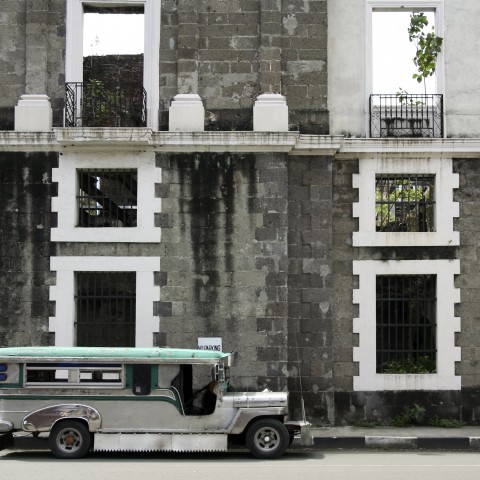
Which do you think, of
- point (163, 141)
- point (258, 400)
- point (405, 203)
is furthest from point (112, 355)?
point (405, 203)

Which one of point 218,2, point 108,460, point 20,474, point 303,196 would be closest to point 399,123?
point 303,196

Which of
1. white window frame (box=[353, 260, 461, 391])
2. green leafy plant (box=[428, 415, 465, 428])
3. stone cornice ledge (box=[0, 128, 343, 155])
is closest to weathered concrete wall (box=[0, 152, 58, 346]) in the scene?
stone cornice ledge (box=[0, 128, 343, 155])

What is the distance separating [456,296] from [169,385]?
6668 millimetres

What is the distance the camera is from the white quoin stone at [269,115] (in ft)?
60.6

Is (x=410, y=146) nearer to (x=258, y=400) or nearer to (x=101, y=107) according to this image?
(x=101, y=107)

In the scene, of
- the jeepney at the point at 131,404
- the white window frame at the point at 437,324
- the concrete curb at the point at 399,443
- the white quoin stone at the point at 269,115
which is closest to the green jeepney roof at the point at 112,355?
the jeepney at the point at 131,404

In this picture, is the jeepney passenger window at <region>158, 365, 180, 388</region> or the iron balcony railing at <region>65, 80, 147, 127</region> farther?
the iron balcony railing at <region>65, 80, 147, 127</region>

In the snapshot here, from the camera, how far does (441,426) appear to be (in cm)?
1842

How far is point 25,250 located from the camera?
60.5 feet

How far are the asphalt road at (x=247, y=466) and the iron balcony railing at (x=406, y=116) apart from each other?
6.48 metres

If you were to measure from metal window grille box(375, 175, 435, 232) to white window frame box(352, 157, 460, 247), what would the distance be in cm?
21

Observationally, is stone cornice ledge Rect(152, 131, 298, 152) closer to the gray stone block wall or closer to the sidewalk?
the gray stone block wall

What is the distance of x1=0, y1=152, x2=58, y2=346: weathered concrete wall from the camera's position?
60.2ft

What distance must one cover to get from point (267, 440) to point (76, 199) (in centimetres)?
644
